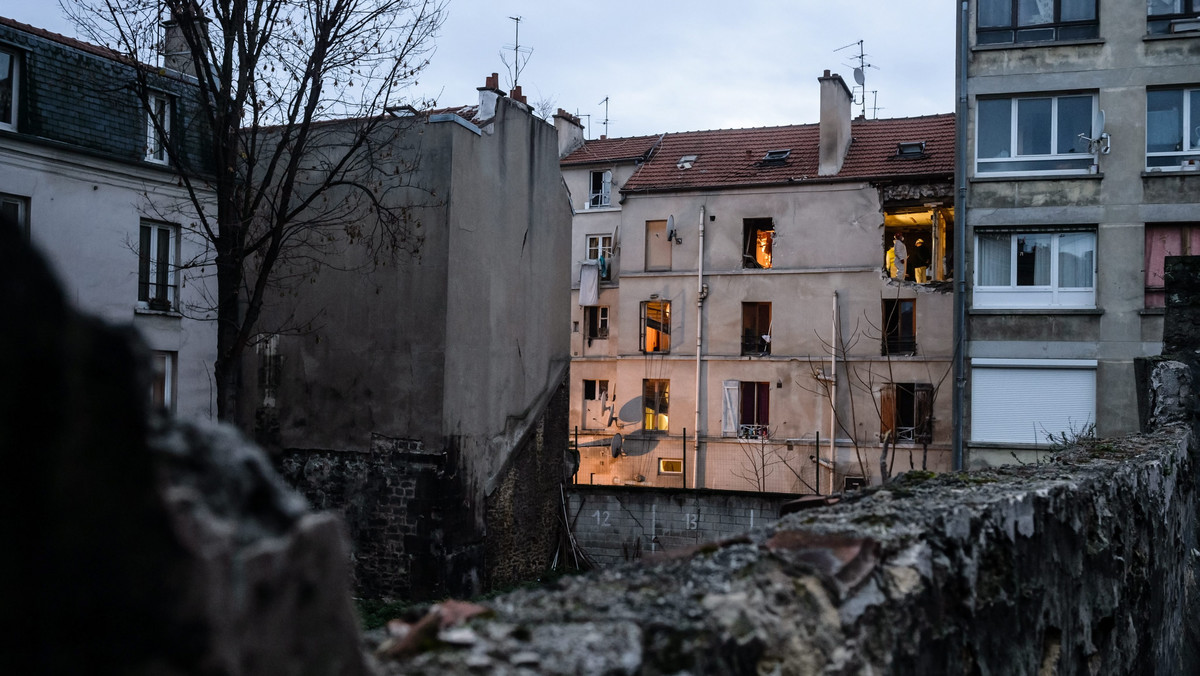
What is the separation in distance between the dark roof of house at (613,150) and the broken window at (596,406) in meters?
7.49

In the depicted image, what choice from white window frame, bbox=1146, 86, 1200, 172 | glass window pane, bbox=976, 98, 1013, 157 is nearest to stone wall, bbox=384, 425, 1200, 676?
glass window pane, bbox=976, 98, 1013, 157

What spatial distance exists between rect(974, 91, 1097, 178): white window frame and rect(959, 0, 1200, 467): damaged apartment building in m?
0.03

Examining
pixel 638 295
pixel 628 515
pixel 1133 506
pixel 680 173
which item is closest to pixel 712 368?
pixel 638 295

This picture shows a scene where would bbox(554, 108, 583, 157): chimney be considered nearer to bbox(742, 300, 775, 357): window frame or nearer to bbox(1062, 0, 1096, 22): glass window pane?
bbox(742, 300, 775, 357): window frame

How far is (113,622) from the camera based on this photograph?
1.16m

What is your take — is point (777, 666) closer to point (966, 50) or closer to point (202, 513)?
point (202, 513)

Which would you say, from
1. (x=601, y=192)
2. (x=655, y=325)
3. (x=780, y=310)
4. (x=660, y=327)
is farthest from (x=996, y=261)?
(x=601, y=192)

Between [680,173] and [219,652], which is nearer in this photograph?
[219,652]

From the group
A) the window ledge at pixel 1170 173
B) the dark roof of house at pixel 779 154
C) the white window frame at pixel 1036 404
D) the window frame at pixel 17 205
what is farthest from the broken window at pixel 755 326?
the window frame at pixel 17 205

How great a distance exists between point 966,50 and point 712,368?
1171cm

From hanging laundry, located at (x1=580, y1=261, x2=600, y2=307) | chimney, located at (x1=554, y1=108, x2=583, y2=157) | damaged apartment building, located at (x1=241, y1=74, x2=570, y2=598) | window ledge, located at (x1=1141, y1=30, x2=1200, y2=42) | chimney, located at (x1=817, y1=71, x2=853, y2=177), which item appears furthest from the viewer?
chimney, located at (x1=554, y1=108, x2=583, y2=157)

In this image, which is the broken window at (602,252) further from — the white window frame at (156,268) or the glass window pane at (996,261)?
the white window frame at (156,268)

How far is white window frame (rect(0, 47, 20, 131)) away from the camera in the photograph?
1736 cm

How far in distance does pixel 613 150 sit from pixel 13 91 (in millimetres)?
20908
